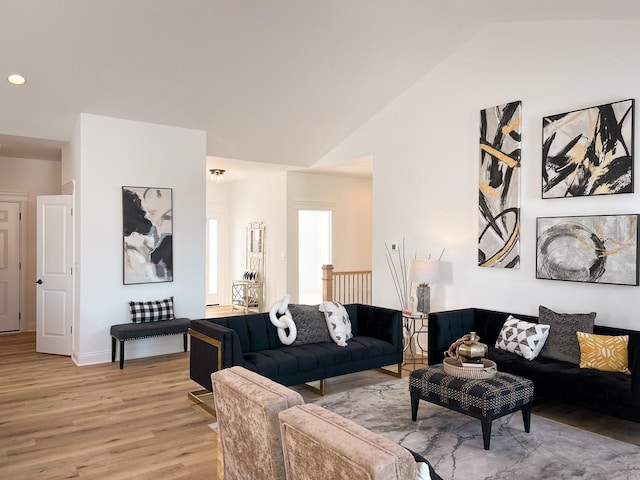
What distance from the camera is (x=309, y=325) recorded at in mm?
4930

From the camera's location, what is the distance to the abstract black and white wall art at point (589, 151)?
173 inches

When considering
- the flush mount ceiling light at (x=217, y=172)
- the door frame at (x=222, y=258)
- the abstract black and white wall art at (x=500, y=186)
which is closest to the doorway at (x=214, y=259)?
the door frame at (x=222, y=258)

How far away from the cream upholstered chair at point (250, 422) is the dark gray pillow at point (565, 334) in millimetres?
3243

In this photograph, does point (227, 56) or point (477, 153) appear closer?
point (227, 56)

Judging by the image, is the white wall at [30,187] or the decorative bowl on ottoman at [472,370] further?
the white wall at [30,187]

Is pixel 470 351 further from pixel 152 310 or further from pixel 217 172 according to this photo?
pixel 217 172

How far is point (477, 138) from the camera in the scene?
567cm

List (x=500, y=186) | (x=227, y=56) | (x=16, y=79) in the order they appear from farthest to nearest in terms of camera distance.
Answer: (x=500, y=186)
(x=227, y=56)
(x=16, y=79)

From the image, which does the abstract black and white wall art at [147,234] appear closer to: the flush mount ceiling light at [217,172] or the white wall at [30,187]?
the flush mount ceiling light at [217,172]

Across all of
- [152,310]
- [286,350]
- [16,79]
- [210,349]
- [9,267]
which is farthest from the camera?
[9,267]

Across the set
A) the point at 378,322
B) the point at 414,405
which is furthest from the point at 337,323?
the point at 414,405

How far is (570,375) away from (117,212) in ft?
16.5

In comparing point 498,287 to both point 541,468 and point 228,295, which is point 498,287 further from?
point 228,295

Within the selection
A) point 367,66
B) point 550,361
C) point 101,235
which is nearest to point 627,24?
point 367,66
